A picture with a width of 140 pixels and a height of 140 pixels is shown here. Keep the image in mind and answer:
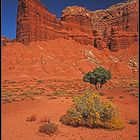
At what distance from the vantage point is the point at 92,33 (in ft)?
319

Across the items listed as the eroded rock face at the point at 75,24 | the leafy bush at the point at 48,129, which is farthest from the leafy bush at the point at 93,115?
the eroded rock face at the point at 75,24

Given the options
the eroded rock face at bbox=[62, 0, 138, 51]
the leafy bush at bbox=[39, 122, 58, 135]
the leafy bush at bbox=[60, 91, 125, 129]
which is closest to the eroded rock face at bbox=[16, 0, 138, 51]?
the eroded rock face at bbox=[62, 0, 138, 51]

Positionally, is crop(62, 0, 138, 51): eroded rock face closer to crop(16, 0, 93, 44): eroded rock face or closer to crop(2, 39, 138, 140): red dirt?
crop(2, 39, 138, 140): red dirt

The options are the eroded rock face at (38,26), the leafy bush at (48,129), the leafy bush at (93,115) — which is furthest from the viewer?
the eroded rock face at (38,26)

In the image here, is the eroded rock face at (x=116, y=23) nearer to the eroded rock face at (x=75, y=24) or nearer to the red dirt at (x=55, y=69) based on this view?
the eroded rock face at (x=75, y=24)

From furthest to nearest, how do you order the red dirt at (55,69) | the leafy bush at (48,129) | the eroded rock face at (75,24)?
the eroded rock face at (75,24), the red dirt at (55,69), the leafy bush at (48,129)

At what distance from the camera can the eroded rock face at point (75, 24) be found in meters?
77.4

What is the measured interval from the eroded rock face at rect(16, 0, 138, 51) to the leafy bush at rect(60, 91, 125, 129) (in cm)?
6394

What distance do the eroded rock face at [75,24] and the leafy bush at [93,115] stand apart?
6394cm

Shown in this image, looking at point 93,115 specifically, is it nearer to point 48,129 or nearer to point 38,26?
point 48,129

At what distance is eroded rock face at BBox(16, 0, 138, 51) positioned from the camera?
3049 inches

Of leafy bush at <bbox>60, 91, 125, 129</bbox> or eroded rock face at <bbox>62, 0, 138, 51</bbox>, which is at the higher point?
eroded rock face at <bbox>62, 0, 138, 51</bbox>

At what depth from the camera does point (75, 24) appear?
9506cm

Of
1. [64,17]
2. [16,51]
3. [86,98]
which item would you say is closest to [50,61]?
[16,51]
